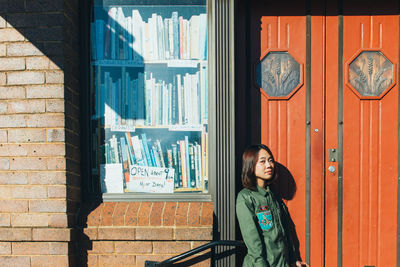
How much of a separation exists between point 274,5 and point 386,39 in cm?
98

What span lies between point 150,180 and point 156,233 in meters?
0.46

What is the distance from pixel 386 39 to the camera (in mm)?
3127

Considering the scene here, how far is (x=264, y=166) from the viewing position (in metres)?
2.85

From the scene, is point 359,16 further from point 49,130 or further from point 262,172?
point 49,130

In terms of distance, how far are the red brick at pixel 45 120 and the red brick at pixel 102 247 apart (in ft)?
3.09

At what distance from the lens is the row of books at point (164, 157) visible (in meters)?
3.10

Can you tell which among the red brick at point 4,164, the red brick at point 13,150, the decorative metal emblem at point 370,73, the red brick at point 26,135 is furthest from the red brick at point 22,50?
the decorative metal emblem at point 370,73

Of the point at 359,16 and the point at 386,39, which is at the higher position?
the point at 359,16

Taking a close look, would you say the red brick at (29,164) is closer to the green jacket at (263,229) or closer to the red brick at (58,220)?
the red brick at (58,220)

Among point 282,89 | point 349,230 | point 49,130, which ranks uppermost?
point 282,89

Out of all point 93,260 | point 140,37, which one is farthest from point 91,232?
point 140,37

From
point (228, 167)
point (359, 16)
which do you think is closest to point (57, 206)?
point (228, 167)

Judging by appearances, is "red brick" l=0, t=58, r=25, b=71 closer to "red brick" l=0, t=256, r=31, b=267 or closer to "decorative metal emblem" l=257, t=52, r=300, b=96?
"red brick" l=0, t=256, r=31, b=267

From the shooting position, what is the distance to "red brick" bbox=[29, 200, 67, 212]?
108 inches
